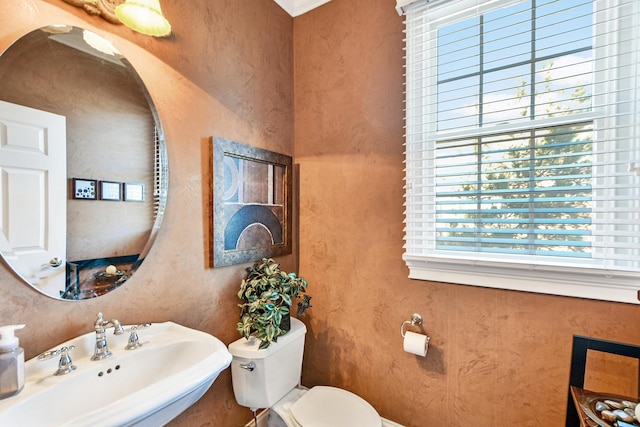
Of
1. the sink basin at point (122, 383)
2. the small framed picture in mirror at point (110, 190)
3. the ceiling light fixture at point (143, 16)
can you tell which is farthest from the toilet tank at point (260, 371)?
the ceiling light fixture at point (143, 16)

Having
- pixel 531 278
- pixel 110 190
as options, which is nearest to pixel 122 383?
pixel 110 190

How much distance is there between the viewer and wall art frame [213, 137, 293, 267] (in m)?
1.38

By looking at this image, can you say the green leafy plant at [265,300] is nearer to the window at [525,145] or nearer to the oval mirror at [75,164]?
the oval mirror at [75,164]

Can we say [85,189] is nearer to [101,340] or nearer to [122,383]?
[101,340]

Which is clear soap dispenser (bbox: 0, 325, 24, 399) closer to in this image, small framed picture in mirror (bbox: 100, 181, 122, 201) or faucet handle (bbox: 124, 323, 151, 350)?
faucet handle (bbox: 124, 323, 151, 350)

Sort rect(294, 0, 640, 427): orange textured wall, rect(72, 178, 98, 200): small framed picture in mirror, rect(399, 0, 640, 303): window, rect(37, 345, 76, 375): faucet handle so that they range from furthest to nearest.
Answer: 1. rect(294, 0, 640, 427): orange textured wall
2. rect(399, 0, 640, 303): window
3. rect(72, 178, 98, 200): small framed picture in mirror
4. rect(37, 345, 76, 375): faucet handle

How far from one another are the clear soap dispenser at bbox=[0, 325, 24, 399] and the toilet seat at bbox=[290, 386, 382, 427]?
1020 mm

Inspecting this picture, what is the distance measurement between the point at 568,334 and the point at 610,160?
0.71 meters

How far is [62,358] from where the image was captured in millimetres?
854

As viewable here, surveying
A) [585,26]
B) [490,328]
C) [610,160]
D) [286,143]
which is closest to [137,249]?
[286,143]

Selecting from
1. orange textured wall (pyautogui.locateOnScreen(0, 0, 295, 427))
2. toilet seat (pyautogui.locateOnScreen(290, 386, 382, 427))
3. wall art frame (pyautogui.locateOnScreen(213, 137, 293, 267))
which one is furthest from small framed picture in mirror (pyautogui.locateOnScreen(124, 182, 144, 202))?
toilet seat (pyautogui.locateOnScreen(290, 386, 382, 427))

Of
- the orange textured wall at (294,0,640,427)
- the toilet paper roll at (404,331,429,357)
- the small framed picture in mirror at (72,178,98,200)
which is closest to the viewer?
the small framed picture in mirror at (72,178,98,200)

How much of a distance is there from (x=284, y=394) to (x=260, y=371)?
26 centimetres

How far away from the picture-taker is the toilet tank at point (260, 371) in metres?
1.31
